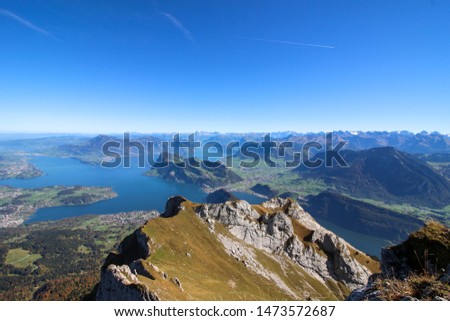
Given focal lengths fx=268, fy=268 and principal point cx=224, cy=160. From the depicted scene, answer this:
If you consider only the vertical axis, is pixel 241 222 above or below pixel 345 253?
above

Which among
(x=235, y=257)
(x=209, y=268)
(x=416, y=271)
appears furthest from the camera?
(x=235, y=257)

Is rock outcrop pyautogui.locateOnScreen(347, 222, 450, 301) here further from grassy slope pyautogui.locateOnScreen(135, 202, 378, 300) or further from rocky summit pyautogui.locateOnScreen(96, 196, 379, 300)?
grassy slope pyautogui.locateOnScreen(135, 202, 378, 300)

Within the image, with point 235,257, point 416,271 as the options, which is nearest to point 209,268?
point 235,257

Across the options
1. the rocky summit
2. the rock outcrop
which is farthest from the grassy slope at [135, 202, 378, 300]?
the rock outcrop

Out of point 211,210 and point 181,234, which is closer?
point 181,234

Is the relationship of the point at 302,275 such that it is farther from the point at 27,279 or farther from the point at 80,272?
the point at 27,279

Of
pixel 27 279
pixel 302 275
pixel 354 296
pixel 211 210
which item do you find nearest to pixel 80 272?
pixel 27 279

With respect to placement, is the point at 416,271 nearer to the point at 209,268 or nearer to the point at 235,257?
the point at 209,268

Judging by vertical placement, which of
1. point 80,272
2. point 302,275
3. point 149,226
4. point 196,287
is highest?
point 149,226

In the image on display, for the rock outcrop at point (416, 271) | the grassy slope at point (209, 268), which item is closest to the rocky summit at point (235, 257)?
the grassy slope at point (209, 268)
